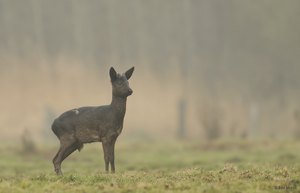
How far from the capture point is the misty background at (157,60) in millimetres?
65312

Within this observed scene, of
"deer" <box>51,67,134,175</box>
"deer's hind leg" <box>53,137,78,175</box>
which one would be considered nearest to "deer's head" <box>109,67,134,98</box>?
"deer" <box>51,67,134,175</box>

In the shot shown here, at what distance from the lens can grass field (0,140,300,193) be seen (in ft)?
41.6

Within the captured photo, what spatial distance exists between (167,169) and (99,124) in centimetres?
952

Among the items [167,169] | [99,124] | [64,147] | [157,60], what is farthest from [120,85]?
[157,60]

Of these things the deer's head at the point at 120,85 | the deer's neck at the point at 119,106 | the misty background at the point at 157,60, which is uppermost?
the misty background at the point at 157,60

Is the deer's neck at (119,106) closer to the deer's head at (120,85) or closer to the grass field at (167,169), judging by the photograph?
the deer's head at (120,85)

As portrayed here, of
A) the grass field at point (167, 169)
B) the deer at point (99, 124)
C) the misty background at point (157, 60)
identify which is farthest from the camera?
the misty background at point (157, 60)

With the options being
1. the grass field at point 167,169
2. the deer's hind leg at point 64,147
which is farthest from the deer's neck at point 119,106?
the grass field at point 167,169

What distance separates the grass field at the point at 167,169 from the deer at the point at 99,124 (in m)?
0.72

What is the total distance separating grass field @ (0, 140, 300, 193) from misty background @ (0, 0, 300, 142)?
2467 centimetres

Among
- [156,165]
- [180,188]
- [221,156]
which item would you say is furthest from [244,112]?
[180,188]

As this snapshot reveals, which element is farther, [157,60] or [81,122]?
[157,60]

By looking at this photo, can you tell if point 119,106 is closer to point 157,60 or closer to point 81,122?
point 81,122

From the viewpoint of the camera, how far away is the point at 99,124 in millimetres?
15281
